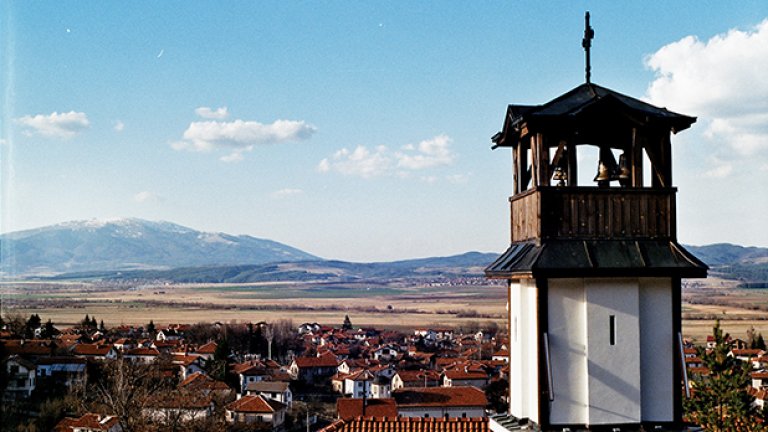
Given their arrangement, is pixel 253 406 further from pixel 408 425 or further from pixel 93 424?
pixel 408 425

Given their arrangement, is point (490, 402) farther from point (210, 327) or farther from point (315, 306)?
point (315, 306)

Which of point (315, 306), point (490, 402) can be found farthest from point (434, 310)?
point (490, 402)

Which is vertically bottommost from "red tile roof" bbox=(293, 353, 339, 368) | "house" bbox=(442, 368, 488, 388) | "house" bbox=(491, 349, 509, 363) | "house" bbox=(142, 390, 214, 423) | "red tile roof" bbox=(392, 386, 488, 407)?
"red tile roof" bbox=(293, 353, 339, 368)

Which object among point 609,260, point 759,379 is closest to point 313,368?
point 759,379

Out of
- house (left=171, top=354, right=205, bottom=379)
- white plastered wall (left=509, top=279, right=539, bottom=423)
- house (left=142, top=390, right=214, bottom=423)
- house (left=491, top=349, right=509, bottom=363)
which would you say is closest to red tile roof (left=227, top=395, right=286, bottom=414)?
house (left=171, top=354, right=205, bottom=379)

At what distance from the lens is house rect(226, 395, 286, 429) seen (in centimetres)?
4334

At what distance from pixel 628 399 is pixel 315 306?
610 ft

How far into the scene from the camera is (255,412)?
44156 millimetres

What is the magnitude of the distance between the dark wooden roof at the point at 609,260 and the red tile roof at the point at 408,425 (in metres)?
4.14

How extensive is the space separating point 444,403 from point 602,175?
39.7 meters

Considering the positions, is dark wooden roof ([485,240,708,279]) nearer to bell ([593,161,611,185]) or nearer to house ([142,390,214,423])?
bell ([593,161,611,185])

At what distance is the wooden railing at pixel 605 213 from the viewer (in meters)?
8.50

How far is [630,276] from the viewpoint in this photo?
27.4 feet

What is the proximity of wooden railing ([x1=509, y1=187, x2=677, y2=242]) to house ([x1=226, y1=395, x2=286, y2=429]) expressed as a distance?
35807 millimetres
